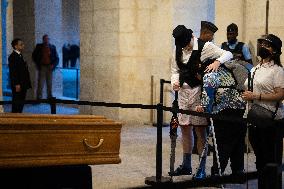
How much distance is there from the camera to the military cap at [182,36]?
23.6ft

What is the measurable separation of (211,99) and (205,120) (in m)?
0.41

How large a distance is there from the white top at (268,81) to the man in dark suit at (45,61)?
10.3 metres

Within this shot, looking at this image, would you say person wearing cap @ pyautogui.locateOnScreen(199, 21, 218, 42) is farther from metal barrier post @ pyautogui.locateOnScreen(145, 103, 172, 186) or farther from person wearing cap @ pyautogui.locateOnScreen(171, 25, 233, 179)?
metal barrier post @ pyautogui.locateOnScreen(145, 103, 172, 186)

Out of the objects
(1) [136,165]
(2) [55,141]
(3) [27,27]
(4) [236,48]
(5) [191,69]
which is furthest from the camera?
(3) [27,27]

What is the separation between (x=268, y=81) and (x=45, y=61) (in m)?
10.6

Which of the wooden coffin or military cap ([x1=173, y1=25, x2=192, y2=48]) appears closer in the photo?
the wooden coffin

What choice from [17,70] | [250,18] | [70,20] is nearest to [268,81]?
[250,18]

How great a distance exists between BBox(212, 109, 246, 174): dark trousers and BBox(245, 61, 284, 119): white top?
3.44 ft

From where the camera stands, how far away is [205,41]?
303 inches

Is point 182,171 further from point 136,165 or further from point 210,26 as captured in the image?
point 210,26

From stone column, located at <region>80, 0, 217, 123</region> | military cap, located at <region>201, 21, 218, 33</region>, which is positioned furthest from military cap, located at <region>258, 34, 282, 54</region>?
stone column, located at <region>80, 0, 217, 123</region>

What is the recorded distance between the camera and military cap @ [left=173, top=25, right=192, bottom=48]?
7.19 m

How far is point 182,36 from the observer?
7.21 meters

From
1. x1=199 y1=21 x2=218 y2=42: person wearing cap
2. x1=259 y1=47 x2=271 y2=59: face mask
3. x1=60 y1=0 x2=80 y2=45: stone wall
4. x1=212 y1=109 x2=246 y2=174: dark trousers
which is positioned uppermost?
x1=60 y1=0 x2=80 y2=45: stone wall
